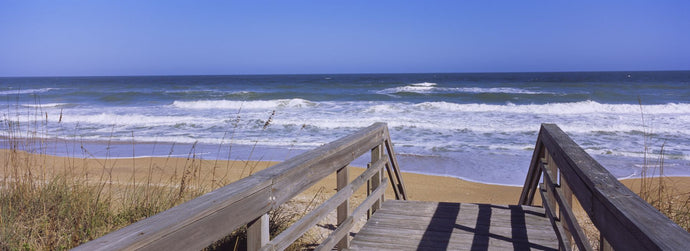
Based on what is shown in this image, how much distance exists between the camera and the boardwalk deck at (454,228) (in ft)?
11.0

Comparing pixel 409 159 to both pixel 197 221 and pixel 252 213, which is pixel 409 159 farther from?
pixel 197 221

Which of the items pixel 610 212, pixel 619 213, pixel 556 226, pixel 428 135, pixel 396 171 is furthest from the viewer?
pixel 428 135

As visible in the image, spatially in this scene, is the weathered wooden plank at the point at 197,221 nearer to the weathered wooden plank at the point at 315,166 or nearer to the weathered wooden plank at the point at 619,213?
the weathered wooden plank at the point at 315,166

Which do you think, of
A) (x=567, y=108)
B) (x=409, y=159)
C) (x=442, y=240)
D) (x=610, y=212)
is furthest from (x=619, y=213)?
(x=567, y=108)

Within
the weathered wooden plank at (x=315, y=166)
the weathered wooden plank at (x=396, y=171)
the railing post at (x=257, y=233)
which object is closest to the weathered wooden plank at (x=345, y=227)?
the weathered wooden plank at (x=315, y=166)

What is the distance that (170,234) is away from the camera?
1.29m

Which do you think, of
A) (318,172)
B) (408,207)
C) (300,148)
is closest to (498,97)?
(300,148)

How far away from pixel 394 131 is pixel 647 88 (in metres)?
27.8

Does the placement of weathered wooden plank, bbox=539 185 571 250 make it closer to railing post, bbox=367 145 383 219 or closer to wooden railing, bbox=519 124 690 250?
wooden railing, bbox=519 124 690 250

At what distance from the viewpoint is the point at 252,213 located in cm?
178

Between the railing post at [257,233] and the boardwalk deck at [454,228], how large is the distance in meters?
1.50

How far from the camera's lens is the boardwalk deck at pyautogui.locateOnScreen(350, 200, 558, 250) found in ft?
11.0

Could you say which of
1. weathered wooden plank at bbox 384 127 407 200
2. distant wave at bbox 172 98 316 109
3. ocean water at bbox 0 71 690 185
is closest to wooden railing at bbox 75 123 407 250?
weathered wooden plank at bbox 384 127 407 200

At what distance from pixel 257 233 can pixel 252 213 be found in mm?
151
